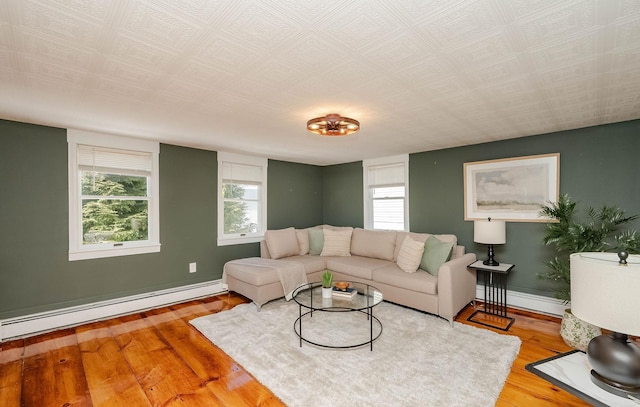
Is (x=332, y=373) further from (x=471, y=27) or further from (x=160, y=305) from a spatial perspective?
(x=160, y=305)

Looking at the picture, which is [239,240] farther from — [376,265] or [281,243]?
[376,265]

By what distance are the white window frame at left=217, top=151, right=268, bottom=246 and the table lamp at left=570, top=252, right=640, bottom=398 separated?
172 inches

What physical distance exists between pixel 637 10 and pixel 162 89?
2.77 m

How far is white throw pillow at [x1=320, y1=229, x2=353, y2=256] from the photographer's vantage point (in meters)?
4.91

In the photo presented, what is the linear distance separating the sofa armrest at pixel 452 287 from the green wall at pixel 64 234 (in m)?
3.21

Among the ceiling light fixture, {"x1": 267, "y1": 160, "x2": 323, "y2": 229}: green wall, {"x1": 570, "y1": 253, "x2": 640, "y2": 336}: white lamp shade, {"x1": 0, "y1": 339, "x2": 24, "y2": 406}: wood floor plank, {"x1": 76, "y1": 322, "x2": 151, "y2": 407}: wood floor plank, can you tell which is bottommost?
{"x1": 76, "y1": 322, "x2": 151, "y2": 407}: wood floor plank

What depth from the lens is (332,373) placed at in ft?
7.73

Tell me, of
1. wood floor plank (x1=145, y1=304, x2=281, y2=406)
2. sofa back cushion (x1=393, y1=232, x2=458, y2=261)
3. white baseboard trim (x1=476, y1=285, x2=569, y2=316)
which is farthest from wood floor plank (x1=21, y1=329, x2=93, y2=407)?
white baseboard trim (x1=476, y1=285, x2=569, y2=316)

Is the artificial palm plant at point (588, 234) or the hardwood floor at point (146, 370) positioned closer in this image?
the hardwood floor at point (146, 370)

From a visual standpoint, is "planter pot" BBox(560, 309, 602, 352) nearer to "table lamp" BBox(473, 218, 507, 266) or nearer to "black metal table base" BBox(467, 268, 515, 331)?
"black metal table base" BBox(467, 268, 515, 331)

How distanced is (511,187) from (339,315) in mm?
2838

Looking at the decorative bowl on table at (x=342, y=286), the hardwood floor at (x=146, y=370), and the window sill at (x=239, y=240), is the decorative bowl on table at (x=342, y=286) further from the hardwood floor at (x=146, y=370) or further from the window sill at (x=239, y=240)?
the window sill at (x=239, y=240)

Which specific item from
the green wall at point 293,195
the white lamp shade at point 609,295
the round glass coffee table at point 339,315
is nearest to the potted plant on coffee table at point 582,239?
the round glass coffee table at point 339,315

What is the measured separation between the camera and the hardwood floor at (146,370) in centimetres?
208
